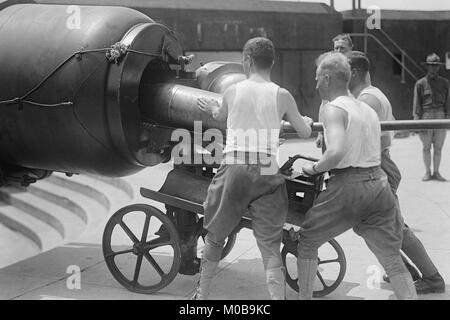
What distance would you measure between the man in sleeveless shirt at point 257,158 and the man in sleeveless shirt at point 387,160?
727 mm

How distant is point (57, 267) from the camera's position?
17.9ft

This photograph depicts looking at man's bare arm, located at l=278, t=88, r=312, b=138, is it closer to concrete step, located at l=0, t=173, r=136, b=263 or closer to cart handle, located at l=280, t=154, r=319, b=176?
cart handle, located at l=280, t=154, r=319, b=176

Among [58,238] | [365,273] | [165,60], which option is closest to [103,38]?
[165,60]

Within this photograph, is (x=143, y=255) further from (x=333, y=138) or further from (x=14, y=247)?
(x=14, y=247)

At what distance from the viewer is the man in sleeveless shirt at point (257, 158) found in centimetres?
380

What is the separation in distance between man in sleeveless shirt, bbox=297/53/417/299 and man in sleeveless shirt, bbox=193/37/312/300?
18 cm

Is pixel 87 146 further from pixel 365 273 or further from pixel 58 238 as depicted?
pixel 58 238

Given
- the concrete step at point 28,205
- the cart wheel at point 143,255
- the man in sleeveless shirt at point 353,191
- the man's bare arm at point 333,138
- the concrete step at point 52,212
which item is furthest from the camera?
the concrete step at point 28,205

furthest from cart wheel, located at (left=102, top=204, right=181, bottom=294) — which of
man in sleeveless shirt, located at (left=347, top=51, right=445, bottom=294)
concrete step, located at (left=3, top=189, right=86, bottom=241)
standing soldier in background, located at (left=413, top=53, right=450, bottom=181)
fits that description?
standing soldier in background, located at (left=413, top=53, right=450, bottom=181)

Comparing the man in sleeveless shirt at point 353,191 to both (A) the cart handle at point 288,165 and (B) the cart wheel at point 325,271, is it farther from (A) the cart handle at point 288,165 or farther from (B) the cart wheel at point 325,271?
(B) the cart wheel at point 325,271
